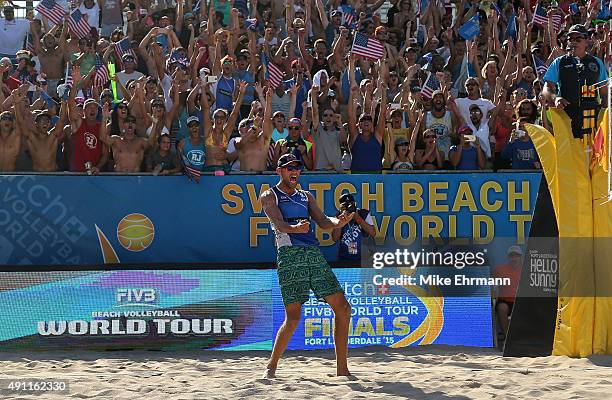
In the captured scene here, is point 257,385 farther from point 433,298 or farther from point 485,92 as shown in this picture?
point 485,92

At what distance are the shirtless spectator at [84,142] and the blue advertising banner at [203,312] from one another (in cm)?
155

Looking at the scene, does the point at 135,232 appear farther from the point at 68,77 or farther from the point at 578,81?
the point at 578,81

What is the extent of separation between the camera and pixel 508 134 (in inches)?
451

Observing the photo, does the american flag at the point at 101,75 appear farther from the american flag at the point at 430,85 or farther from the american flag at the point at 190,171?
the american flag at the point at 430,85

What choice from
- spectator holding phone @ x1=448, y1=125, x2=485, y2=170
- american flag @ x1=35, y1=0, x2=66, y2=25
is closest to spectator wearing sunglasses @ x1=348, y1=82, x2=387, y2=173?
spectator holding phone @ x1=448, y1=125, x2=485, y2=170

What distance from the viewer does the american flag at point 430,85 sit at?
12219mm

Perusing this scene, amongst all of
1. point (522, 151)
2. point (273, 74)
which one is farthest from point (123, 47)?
point (522, 151)

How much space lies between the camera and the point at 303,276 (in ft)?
25.1

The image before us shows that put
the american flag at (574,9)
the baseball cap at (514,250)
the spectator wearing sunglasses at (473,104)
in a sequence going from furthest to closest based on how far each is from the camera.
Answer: the american flag at (574,9)
the spectator wearing sunglasses at (473,104)
the baseball cap at (514,250)

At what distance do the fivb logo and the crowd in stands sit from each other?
5.28ft

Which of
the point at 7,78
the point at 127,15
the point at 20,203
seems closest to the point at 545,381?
the point at 20,203

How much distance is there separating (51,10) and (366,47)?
455 centimetres

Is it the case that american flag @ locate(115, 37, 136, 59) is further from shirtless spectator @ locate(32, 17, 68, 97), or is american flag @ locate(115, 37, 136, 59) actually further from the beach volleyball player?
the beach volleyball player

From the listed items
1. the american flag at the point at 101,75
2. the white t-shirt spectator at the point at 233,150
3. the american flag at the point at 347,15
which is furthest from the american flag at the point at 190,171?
the american flag at the point at 347,15
